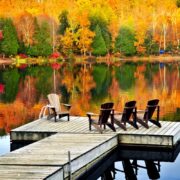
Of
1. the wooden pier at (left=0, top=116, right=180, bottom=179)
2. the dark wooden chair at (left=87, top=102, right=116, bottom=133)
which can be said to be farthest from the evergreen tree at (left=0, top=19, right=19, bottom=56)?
the dark wooden chair at (left=87, top=102, right=116, bottom=133)

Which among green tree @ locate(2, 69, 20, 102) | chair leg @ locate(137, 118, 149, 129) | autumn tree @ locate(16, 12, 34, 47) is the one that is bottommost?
green tree @ locate(2, 69, 20, 102)

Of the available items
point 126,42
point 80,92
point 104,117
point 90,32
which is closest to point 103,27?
point 90,32

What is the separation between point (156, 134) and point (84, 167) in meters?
3.38

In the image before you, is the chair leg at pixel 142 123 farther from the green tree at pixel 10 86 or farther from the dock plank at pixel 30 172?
the green tree at pixel 10 86

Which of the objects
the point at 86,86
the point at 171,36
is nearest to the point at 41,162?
the point at 86,86

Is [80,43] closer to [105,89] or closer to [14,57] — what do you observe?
[14,57]

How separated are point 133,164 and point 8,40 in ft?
214

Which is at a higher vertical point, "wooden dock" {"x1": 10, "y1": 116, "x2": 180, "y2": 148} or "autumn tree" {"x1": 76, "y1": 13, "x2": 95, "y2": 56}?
"autumn tree" {"x1": 76, "y1": 13, "x2": 95, "y2": 56}

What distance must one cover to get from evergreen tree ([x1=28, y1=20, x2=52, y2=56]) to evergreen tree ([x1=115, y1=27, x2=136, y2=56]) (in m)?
11.3

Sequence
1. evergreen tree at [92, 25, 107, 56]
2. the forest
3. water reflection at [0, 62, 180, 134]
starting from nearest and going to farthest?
1. water reflection at [0, 62, 180, 134]
2. the forest
3. evergreen tree at [92, 25, 107, 56]

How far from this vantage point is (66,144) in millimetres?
15484

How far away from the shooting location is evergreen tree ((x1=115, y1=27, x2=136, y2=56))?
284 feet

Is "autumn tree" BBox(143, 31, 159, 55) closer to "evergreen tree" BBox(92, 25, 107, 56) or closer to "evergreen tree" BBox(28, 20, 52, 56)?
"evergreen tree" BBox(92, 25, 107, 56)

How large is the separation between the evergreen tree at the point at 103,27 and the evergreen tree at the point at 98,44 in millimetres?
1352
